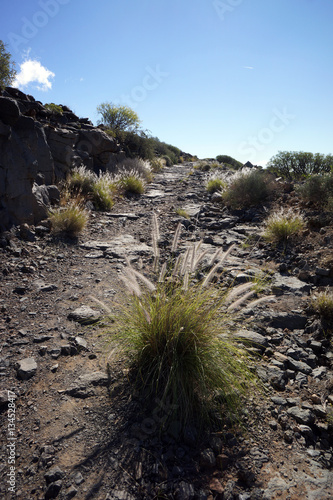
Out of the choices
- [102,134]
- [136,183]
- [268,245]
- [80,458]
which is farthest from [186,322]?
[102,134]

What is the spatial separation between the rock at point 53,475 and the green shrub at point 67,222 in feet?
17.5

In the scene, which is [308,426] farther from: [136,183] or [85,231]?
[136,183]

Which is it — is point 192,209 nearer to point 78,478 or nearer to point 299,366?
point 299,366

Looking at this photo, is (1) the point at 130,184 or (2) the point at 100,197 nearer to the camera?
(2) the point at 100,197

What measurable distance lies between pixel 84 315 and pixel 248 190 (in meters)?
7.60

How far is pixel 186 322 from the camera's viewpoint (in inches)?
97.3

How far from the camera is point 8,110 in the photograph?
544cm

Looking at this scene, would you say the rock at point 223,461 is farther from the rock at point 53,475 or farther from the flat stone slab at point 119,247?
the flat stone slab at point 119,247

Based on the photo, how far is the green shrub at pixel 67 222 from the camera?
6.57m

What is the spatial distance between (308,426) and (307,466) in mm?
350

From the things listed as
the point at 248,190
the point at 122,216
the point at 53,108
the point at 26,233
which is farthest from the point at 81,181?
the point at 248,190

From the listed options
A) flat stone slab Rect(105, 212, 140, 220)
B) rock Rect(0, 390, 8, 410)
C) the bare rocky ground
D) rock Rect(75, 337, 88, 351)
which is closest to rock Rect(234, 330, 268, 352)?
the bare rocky ground

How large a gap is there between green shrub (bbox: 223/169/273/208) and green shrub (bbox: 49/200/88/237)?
5.24 metres

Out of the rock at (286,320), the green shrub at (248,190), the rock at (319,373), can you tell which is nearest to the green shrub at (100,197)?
the green shrub at (248,190)
